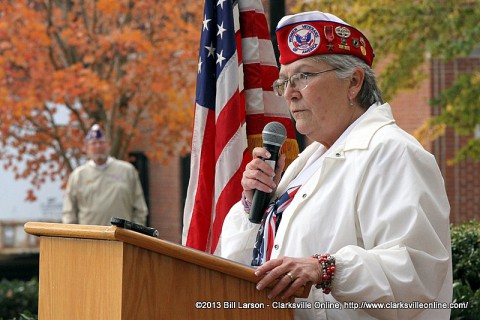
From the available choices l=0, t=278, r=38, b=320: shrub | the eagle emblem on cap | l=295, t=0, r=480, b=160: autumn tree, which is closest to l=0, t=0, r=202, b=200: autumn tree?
l=295, t=0, r=480, b=160: autumn tree

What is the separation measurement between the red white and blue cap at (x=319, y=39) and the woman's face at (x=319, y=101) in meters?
0.05

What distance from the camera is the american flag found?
5469 mm

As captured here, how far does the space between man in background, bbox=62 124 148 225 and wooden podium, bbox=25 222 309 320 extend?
28.2 feet

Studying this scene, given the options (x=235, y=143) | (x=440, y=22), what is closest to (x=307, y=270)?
(x=235, y=143)

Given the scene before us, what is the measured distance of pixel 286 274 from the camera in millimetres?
3189

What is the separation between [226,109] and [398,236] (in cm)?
227

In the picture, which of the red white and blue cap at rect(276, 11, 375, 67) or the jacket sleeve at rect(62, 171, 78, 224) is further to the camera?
the jacket sleeve at rect(62, 171, 78, 224)

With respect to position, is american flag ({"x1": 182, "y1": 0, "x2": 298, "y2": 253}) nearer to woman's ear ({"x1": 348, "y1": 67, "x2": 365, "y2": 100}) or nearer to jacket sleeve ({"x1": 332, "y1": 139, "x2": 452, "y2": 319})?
woman's ear ({"x1": 348, "y1": 67, "x2": 365, "y2": 100})

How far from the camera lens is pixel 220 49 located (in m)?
5.57

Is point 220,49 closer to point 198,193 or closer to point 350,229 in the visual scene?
point 198,193

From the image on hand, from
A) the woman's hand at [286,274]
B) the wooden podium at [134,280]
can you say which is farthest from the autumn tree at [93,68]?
the woman's hand at [286,274]

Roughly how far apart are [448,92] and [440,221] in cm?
835

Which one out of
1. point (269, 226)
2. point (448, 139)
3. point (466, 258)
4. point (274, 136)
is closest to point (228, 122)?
point (274, 136)

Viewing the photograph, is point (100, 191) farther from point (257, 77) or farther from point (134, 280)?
point (134, 280)
